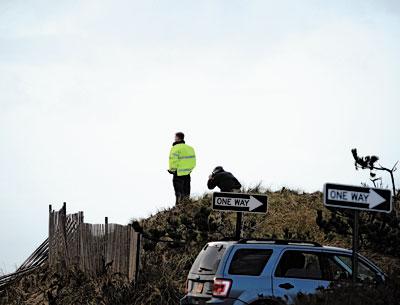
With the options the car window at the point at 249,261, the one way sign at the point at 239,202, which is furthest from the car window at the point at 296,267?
the one way sign at the point at 239,202

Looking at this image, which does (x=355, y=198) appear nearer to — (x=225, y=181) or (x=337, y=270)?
(x=337, y=270)

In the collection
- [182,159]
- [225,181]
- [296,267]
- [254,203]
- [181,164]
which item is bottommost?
[296,267]

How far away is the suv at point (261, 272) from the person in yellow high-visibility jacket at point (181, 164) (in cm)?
1207

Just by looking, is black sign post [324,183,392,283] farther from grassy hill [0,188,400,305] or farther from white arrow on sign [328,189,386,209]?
grassy hill [0,188,400,305]

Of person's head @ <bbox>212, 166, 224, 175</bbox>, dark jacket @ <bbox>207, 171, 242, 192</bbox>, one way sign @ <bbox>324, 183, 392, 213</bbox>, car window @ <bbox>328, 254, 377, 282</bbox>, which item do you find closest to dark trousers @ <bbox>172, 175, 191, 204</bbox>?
person's head @ <bbox>212, 166, 224, 175</bbox>

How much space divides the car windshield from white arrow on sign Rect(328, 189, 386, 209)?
1.81m

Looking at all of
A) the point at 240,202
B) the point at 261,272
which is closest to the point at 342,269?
the point at 261,272

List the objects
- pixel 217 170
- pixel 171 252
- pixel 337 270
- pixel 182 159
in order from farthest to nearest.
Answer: pixel 182 159
pixel 217 170
pixel 171 252
pixel 337 270

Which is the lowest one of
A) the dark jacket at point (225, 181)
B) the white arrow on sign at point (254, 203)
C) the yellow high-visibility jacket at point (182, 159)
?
the white arrow on sign at point (254, 203)

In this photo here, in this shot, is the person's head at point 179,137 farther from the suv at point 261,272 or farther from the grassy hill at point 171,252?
the suv at point 261,272

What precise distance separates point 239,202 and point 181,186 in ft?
30.2

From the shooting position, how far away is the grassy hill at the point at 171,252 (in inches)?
666

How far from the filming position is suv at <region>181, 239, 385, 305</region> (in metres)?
11.7

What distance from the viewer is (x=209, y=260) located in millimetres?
12148
